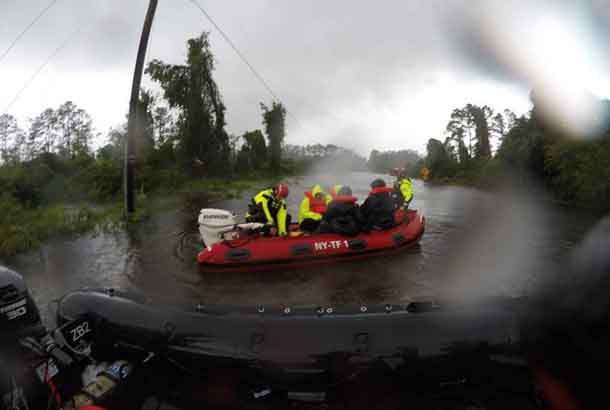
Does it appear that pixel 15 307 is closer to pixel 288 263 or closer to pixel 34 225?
pixel 288 263

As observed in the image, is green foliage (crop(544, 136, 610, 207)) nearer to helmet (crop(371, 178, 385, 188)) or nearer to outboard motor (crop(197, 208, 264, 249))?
helmet (crop(371, 178, 385, 188))

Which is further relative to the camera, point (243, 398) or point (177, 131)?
point (177, 131)

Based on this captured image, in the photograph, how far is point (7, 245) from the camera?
6.50 meters

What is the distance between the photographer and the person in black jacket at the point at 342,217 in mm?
6129

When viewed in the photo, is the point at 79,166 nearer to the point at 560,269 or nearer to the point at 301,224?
the point at 301,224

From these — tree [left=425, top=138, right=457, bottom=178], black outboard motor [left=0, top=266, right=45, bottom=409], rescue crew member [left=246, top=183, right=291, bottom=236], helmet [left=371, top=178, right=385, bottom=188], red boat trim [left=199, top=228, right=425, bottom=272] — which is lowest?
red boat trim [left=199, top=228, right=425, bottom=272]

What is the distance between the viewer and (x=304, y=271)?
5.83 metres

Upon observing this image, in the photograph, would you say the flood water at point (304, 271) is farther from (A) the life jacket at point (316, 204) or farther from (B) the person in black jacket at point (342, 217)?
(A) the life jacket at point (316, 204)

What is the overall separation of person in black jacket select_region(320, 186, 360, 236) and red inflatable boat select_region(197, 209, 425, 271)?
0.41 feet

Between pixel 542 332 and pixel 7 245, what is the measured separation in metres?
8.45

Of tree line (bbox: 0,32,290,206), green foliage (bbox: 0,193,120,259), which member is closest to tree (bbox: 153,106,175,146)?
tree line (bbox: 0,32,290,206)

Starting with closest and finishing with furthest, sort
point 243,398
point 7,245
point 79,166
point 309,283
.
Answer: point 243,398 → point 309,283 → point 7,245 → point 79,166

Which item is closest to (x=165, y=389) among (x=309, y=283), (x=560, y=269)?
(x=560, y=269)

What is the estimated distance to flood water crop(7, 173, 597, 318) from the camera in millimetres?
4938
